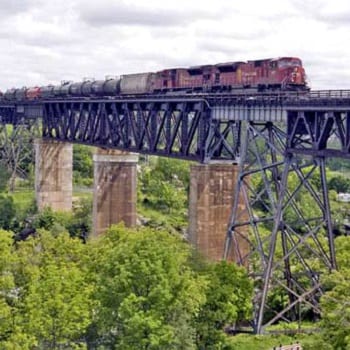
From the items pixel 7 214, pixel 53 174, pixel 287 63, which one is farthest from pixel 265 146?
pixel 53 174

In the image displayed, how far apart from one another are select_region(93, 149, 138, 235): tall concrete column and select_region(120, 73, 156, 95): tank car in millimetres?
5682

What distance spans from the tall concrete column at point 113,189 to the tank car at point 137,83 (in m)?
5.68

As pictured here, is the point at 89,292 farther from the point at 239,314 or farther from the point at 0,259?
the point at 239,314

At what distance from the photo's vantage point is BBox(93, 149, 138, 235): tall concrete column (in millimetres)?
63344

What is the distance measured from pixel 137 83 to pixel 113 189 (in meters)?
9.55

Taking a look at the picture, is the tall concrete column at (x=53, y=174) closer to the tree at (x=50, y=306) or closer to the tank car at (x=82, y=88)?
the tank car at (x=82, y=88)

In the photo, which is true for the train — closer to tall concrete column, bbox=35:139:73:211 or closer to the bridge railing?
tall concrete column, bbox=35:139:73:211

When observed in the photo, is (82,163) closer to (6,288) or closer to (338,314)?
(6,288)

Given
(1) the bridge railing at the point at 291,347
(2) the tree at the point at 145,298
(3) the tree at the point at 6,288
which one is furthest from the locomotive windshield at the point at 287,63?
(3) the tree at the point at 6,288

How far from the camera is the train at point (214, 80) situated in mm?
44406

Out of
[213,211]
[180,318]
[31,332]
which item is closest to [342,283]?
[180,318]

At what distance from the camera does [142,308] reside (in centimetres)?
2881

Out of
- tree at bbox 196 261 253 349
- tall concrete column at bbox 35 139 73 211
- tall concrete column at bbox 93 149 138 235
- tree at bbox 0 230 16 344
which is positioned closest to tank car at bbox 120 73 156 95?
tall concrete column at bbox 93 149 138 235

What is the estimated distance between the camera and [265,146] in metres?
39.2
